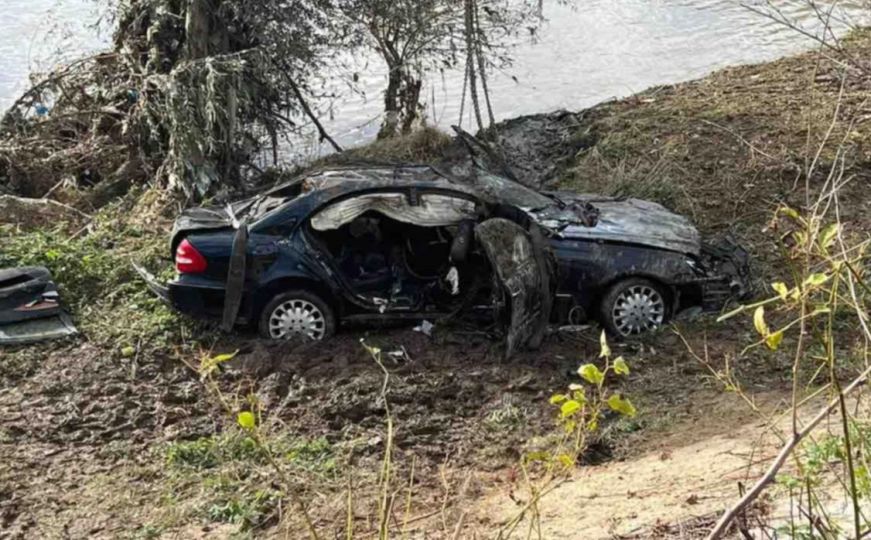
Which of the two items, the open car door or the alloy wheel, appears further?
the alloy wheel

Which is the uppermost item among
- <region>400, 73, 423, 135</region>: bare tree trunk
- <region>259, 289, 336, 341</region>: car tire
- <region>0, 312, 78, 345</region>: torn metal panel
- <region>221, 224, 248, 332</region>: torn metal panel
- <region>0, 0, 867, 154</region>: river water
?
<region>0, 0, 867, 154</region>: river water

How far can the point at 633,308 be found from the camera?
8.36 metres

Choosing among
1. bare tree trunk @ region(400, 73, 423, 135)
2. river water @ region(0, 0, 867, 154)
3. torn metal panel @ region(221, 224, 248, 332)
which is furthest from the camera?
river water @ region(0, 0, 867, 154)

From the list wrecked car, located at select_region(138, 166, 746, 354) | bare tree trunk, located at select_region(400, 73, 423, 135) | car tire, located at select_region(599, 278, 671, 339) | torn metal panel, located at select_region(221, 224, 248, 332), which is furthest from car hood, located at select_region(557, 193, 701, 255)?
bare tree trunk, located at select_region(400, 73, 423, 135)

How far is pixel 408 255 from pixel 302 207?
106 cm

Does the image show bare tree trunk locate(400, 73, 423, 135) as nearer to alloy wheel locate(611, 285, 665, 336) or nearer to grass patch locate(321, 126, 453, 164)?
grass patch locate(321, 126, 453, 164)

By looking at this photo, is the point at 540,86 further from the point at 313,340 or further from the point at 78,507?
the point at 78,507

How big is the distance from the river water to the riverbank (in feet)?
21.5

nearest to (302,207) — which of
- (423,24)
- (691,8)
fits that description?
(423,24)

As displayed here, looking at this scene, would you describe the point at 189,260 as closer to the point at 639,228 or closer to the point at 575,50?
the point at 639,228

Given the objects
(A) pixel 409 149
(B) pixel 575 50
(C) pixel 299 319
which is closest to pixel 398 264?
(C) pixel 299 319

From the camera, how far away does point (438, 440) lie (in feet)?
22.9

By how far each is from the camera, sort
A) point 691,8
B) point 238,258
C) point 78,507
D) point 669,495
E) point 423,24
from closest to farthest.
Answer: point 669,495, point 78,507, point 238,258, point 423,24, point 691,8

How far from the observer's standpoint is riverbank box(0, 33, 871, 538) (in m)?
5.80
